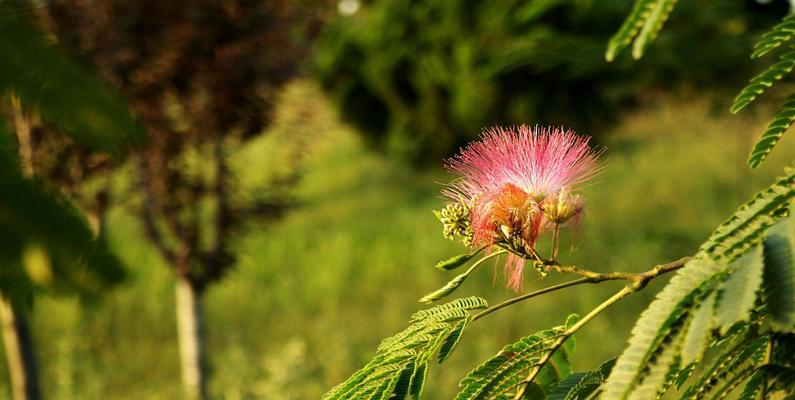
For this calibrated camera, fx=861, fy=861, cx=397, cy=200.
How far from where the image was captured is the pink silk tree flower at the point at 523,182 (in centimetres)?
104

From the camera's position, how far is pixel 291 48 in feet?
18.7

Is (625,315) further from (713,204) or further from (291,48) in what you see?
(291,48)

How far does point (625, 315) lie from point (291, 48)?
4.22 m

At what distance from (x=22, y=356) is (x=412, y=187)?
9134 millimetres

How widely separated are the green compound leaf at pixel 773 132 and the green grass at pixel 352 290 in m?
4.60

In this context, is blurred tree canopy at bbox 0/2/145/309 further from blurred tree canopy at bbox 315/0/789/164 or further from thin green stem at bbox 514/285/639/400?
blurred tree canopy at bbox 315/0/789/164

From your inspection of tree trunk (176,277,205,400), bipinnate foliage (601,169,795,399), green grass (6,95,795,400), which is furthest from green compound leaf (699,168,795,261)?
tree trunk (176,277,205,400)

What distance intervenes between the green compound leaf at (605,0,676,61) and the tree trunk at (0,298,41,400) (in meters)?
4.28

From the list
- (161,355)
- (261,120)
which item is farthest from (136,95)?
(161,355)

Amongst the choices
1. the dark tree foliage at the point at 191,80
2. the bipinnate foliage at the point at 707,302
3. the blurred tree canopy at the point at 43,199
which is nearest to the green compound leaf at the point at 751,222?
the bipinnate foliage at the point at 707,302

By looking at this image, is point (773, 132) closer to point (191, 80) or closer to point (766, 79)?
point (766, 79)

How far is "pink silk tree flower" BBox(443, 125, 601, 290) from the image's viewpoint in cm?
104

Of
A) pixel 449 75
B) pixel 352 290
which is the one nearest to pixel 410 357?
pixel 352 290

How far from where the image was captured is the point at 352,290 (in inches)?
354
